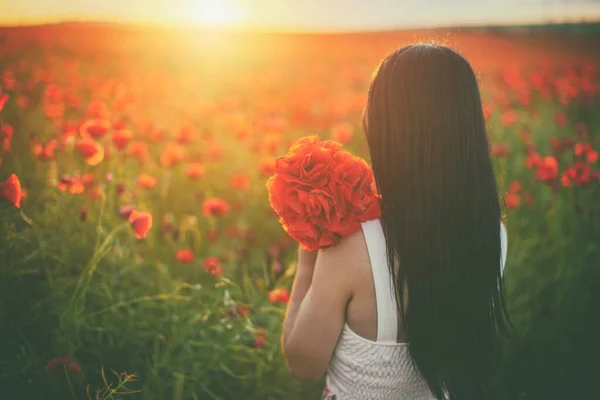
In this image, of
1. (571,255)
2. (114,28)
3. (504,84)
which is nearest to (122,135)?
(571,255)

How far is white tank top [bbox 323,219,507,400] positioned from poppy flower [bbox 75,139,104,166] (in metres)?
1.23

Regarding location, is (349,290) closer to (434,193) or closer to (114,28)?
(434,193)

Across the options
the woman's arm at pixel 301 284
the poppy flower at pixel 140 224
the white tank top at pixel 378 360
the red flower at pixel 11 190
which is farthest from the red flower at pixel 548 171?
the red flower at pixel 11 190

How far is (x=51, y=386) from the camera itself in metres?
1.59

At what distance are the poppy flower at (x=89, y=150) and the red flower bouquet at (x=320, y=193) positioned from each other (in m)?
1.08

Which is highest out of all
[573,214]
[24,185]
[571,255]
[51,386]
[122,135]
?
[122,135]

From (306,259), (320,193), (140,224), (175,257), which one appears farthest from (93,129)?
(320,193)

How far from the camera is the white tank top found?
49.9 inches

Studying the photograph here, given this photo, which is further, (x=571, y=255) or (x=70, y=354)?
(x=571, y=255)

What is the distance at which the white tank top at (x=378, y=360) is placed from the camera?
1268mm

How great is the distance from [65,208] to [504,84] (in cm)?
591

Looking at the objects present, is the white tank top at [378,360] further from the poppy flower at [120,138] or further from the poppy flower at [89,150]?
the poppy flower at [120,138]

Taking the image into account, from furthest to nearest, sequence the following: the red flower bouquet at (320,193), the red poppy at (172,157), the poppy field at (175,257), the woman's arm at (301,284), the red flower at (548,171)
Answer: the red poppy at (172,157) < the red flower at (548,171) < the poppy field at (175,257) < the woman's arm at (301,284) < the red flower bouquet at (320,193)

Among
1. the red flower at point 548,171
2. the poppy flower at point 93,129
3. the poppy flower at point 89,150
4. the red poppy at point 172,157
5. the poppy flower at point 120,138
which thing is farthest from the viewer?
the red poppy at point 172,157
